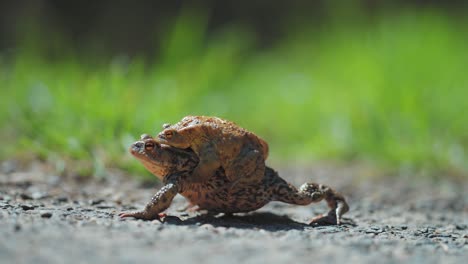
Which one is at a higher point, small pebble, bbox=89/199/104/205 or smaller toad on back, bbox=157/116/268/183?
smaller toad on back, bbox=157/116/268/183

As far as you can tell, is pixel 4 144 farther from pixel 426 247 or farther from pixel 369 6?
pixel 369 6

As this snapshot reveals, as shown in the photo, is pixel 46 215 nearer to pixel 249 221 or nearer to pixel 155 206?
pixel 155 206

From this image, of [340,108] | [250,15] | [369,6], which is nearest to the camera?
[340,108]

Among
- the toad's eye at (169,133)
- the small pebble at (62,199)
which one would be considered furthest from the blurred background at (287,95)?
the toad's eye at (169,133)

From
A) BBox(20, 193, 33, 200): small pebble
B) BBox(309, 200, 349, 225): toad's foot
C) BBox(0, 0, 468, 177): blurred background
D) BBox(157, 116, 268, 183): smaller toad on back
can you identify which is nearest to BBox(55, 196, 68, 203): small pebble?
BBox(20, 193, 33, 200): small pebble

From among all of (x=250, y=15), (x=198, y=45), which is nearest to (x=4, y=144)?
(x=198, y=45)

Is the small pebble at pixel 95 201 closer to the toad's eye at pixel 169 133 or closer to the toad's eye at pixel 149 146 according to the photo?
the toad's eye at pixel 149 146

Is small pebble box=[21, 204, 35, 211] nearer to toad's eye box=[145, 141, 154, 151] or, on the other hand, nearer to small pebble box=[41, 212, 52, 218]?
small pebble box=[41, 212, 52, 218]
